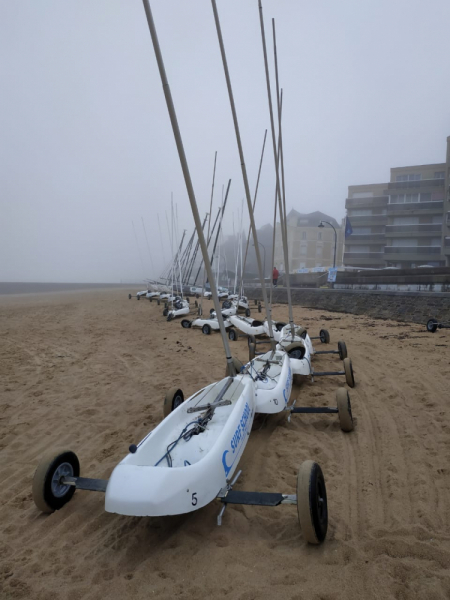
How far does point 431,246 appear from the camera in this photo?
162ft

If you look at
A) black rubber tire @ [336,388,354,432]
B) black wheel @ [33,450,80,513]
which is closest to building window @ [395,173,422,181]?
black rubber tire @ [336,388,354,432]

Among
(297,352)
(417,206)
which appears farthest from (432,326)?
(417,206)

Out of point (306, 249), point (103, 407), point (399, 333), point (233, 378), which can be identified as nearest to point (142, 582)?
point (233, 378)

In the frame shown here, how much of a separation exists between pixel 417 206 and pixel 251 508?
56.4 meters

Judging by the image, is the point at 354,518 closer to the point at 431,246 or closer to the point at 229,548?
the point at 229,548

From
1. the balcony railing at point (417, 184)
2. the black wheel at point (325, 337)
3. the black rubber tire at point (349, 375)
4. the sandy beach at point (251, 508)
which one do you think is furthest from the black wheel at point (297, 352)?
the balcony railing at point (417, 184)

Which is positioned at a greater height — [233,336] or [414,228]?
[414,228]

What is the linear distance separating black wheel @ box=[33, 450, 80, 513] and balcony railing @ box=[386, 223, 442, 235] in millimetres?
55907

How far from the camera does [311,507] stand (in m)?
2.63

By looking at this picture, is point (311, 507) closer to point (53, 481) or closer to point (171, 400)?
point (53, 481)

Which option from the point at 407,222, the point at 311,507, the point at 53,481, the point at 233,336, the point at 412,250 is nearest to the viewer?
the point at 311,507

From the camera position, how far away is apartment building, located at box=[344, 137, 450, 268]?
4878cm

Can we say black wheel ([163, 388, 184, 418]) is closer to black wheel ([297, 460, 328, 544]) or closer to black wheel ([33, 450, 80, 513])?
black wheel ([33, 450, 80, 513])

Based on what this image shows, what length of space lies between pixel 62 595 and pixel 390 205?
57765 mm
